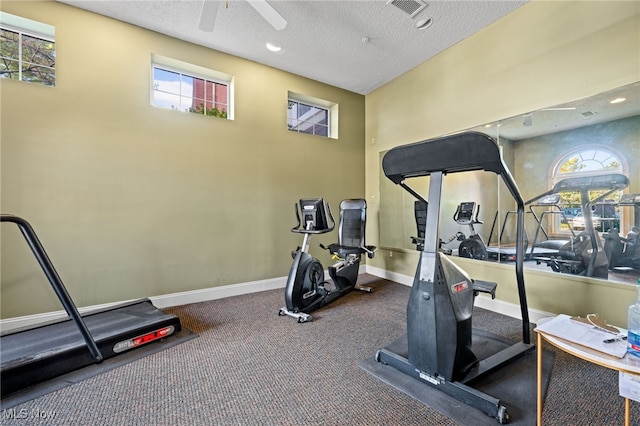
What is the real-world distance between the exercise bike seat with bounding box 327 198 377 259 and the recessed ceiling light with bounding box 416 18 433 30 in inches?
88.0

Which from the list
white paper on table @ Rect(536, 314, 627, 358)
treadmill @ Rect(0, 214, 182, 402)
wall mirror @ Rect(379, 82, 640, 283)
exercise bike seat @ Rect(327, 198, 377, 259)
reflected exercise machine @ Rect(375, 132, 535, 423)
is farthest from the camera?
exercise bike seat @ Rect(327, 198, 377, 259)

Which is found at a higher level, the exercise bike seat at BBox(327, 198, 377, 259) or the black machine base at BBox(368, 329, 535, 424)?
the exercise bike seat at BBox(327, 198, 377, 259)

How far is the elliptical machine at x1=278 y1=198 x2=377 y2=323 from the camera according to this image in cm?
315

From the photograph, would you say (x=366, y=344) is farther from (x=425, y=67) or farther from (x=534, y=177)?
(x=425, y=67)

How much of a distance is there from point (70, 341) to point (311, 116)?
13.6 ft

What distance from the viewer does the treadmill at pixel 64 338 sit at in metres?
1.85

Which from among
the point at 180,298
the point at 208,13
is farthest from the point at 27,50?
the point at 180,298

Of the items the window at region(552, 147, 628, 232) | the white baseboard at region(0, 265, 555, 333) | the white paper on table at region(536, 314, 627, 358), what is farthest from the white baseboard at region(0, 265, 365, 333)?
the window at region(552, 147, 628, 232)

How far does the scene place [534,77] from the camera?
9.65 ft

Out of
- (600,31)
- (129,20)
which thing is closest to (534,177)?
(600,31)

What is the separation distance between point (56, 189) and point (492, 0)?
Result: 490 cm

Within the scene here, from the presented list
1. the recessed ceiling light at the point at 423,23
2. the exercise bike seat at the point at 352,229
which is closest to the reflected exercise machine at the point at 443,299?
the exercise bike seat at the point at 352,229

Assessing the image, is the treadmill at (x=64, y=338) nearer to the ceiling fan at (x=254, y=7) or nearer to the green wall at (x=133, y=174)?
the green wall at (x=133, y=174)

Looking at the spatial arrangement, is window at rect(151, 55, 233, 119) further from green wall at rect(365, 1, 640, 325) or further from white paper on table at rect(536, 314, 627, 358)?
white paper on table at rect(536, 314, 627, 358)
